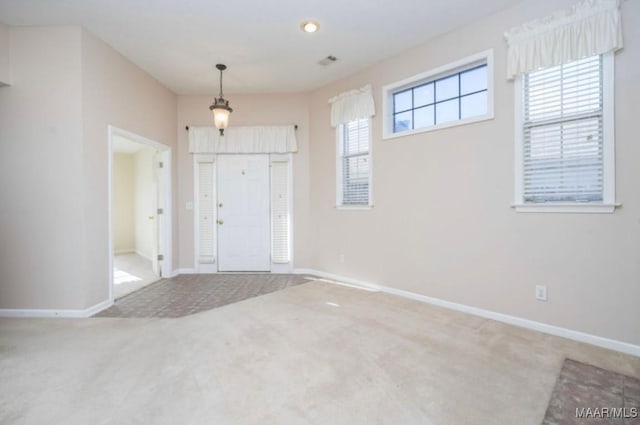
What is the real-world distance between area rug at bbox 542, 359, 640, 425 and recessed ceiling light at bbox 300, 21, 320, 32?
147 inches

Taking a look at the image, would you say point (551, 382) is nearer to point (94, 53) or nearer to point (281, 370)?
point (281, 370)

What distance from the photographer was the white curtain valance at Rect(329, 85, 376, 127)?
4.29m

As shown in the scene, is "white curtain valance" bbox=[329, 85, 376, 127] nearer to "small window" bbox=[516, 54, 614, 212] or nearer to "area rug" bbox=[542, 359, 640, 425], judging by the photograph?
"small window" bbox=[516, 54, 614, 212]

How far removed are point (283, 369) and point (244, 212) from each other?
11.5 ft

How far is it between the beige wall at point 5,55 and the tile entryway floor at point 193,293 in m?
2.66

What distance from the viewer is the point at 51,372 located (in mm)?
2195

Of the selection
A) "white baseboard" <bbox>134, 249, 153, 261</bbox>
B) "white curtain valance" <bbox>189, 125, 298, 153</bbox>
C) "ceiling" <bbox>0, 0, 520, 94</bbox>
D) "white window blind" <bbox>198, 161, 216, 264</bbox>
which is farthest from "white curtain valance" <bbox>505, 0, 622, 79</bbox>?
"white baseboard" <bbox>134, 249, 153, 261</bbox>

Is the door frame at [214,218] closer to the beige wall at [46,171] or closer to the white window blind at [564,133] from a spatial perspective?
the beige wall at [46,171]

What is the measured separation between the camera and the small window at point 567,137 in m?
2.52

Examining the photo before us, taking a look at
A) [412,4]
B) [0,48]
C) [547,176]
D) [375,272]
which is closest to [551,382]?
[547,176]

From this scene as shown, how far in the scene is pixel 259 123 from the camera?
5312mm

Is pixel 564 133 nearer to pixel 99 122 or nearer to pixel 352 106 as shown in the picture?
pixel 352 106

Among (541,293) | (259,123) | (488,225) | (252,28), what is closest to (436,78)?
(488,225)

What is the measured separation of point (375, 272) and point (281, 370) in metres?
2.36
